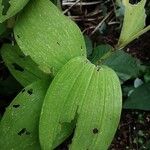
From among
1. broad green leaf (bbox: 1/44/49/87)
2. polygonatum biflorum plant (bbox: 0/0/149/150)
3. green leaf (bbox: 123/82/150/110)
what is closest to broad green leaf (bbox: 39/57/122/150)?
polygonatum biflorum plant (bbox: 0/0/149/150)

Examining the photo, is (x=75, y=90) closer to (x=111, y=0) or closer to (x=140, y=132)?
(x=140, y=132)

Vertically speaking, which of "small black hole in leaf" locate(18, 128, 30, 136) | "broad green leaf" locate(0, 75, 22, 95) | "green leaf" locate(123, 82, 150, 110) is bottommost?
"green leaf" locate(123, 82, 150, 110)

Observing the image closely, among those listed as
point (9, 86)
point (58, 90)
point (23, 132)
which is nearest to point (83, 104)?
point (58, 90)

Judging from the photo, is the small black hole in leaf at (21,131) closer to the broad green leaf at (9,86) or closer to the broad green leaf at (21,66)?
the broad green leaf at (21,66)

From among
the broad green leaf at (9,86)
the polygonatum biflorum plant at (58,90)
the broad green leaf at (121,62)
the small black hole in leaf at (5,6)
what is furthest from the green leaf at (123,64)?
the small black hole in leaf at (5,6)

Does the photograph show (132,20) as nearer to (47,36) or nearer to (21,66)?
(47,36)

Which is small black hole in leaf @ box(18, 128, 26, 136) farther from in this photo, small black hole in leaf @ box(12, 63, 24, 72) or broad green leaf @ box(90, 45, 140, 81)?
broad green leaf @ box(90, 45, 140, 81)
